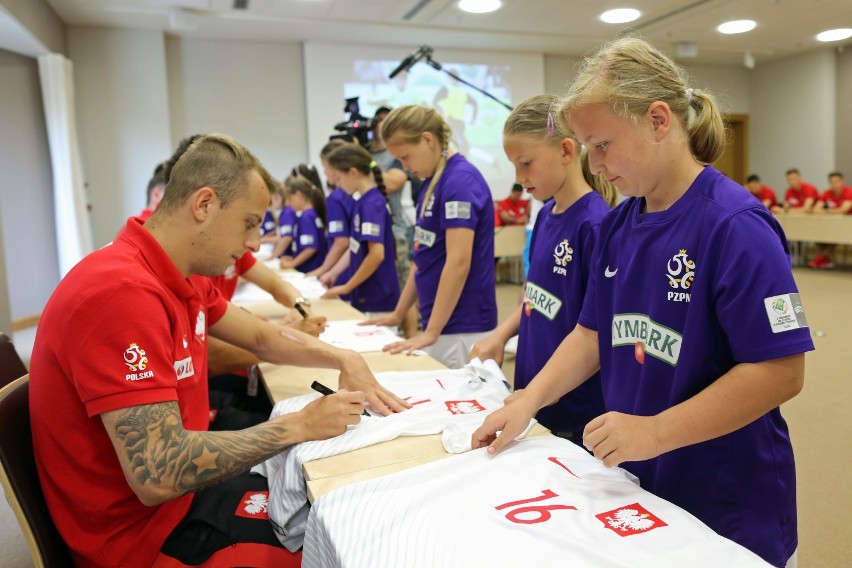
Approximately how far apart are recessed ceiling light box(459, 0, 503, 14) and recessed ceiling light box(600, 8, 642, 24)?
5.02ft

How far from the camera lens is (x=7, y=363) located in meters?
1.61

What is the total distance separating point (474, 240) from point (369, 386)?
0.97 meters

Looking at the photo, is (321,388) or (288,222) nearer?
(321,388)

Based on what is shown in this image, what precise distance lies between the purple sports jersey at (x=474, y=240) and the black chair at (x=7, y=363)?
1377 mm

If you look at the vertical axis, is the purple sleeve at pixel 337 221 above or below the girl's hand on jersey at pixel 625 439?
above

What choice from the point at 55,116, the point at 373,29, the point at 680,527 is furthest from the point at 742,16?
the point at 680,527

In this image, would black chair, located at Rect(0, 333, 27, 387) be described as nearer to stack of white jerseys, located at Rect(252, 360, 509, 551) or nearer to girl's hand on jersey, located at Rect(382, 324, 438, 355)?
stack of white jerseys, located at Rect(252, 360, 509, 551)

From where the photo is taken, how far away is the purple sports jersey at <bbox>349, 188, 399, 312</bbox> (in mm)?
3195

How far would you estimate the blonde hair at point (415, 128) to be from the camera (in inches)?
87.3

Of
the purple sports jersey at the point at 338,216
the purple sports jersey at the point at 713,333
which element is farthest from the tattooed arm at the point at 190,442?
the purple sports jersey at the point at 338,216

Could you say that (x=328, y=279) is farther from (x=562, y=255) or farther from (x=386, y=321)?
(x=562, y=255)

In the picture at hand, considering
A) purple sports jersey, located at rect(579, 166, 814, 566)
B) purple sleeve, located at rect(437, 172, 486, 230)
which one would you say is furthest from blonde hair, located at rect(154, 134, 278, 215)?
purple sleeve, located at rect(437, 172, 486, 230)

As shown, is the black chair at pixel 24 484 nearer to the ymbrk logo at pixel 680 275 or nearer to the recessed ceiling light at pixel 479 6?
the ymbrk logo at pixel 680 275

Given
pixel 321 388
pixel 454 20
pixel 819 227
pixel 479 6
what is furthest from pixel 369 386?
pixel 819 227
